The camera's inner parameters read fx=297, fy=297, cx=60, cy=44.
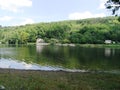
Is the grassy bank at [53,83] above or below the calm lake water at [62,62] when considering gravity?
above

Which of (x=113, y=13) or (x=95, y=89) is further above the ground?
(x=113, y=13)

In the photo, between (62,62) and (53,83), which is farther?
(62,62)

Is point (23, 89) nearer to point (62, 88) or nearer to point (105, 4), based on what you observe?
point (62, 88)

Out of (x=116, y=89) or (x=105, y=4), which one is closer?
(x=116, y=89)

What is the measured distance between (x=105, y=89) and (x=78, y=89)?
81.1 inches

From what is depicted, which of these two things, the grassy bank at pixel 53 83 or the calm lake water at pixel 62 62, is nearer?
the grassy bank at pixel 53 83

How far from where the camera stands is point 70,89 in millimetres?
17094

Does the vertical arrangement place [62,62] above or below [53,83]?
below

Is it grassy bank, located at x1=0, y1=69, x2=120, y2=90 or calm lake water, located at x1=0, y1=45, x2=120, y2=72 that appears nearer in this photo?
grassy bank, located at x1=0, y1=69, x2=120, y2=90

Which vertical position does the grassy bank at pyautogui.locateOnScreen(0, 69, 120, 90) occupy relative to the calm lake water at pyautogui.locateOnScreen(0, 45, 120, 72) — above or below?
above

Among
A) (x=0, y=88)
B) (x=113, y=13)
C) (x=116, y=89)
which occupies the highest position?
(x=113, y=13)

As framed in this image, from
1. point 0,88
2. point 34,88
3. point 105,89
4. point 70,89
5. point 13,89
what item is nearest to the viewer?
point 0,88

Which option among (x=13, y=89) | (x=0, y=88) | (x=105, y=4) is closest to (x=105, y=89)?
(x=13, y=89)

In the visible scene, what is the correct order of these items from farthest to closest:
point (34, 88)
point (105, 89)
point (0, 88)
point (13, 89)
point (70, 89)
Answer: point (105, 89) → point (70, 89) → point (34, 88) → point (13, 89) → point (0, 88)
